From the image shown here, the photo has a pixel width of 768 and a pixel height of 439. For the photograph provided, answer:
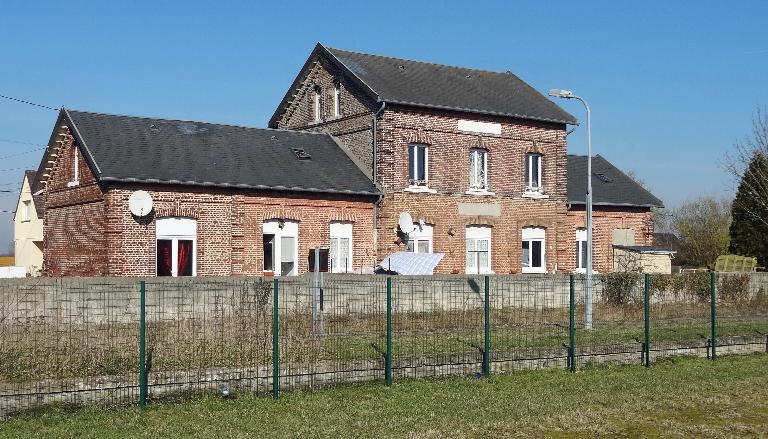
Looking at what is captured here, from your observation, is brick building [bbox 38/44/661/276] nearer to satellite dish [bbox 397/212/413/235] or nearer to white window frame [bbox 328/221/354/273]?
white window frame [bbox 328/221/354/273]

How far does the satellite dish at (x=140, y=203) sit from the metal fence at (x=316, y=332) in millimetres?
10005

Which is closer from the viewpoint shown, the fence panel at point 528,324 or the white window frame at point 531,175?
the fence panel at point 528,324

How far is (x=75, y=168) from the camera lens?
29062 mm

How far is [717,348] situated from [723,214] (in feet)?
169

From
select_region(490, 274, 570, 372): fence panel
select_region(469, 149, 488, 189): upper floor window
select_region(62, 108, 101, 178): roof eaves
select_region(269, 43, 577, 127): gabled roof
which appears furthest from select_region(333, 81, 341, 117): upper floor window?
select_region(490, 274, 570, 372): fence panel

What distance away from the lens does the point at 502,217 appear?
34.0m

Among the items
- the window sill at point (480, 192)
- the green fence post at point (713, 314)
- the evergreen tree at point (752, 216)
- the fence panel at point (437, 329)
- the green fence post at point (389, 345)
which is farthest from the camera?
the evergreen tree at point (752, 216)

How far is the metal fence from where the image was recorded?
12.1m

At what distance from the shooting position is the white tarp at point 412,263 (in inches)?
1128

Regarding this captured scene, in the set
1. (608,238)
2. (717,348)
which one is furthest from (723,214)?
(717,348)

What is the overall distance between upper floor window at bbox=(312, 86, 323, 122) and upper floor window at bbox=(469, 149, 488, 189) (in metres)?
5.94

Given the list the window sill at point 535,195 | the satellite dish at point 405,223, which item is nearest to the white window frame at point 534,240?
the window sill at point 535,195

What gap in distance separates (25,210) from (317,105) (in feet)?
71.9

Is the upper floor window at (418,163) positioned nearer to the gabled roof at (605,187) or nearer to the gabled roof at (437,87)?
the gabled roof at (437,87)
